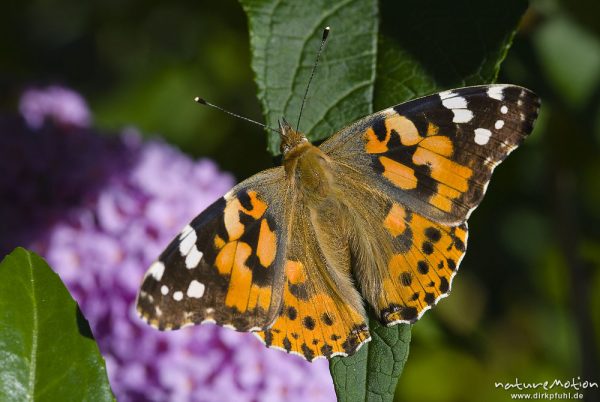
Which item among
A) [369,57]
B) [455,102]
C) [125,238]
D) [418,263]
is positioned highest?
[369,57]

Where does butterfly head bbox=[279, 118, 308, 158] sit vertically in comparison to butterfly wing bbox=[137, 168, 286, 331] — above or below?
above

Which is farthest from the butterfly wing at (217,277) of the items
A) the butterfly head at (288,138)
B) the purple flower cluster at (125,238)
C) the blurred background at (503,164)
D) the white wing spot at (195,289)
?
the blurred background at (503,164)

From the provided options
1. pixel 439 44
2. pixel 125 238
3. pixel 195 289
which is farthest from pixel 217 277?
pixel 125 238

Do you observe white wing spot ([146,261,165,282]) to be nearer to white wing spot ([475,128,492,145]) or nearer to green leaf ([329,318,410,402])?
green leaf ([329,318,410,402])

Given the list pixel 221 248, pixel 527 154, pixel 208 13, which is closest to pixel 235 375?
pixel 221 248

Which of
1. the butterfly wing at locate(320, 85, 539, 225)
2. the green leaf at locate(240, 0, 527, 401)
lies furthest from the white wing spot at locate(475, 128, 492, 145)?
the green leaf at locate(240, 0, 527, 401)

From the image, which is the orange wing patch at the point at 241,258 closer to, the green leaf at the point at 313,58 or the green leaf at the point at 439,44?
the green leaf at the point at 313,58

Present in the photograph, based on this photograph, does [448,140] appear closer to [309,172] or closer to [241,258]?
[309,172]
